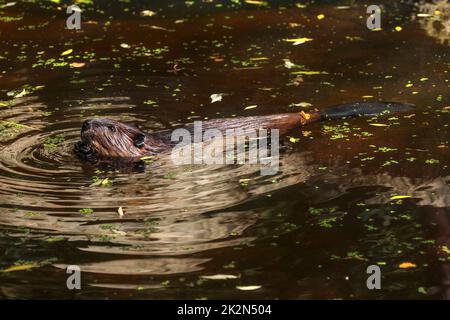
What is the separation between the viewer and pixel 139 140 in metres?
8.12

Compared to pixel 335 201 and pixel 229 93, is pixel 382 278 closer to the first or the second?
pixel 335 201

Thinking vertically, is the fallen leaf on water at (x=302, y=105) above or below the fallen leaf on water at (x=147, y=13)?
below

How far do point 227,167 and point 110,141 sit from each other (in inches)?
48.1

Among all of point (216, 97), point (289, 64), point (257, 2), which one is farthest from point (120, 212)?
point (257, 2)

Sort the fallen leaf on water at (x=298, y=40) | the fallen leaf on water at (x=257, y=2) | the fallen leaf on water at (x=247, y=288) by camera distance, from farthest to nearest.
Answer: the fallen leaf on water at (x=257, y=2) < the fallen leaf on water at (x=298, y=40) < the fallen leaf on water at (x=247, y=288)

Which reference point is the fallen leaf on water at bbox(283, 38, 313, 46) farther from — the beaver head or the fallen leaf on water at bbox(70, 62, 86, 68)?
the beaver head

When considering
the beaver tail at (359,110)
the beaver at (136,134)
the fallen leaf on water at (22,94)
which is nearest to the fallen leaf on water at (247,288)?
the beaver at (136,134)

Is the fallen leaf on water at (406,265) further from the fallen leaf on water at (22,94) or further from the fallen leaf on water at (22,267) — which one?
the fallen leaf on water at (22,94)

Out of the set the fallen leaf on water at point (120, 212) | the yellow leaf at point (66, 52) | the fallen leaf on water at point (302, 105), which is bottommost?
the fallen leaf on water at point (120, 212)

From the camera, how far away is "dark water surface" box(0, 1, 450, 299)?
5781mm

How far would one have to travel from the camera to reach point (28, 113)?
30.5 ft

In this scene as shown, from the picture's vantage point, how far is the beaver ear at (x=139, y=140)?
8125mm

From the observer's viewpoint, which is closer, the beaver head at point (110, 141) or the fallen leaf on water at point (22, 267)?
the fallen leaf on water at point (22, 267)
